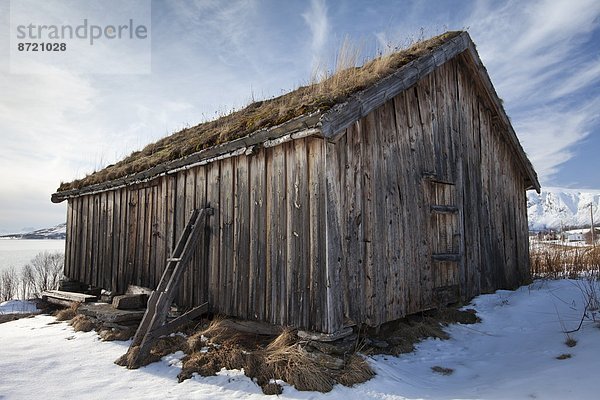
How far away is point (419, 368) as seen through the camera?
528cm

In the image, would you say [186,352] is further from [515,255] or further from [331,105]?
[515,255]

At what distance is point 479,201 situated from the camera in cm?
848


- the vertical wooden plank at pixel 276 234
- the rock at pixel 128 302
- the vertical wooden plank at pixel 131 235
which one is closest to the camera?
the vertical wooden plank at pixel 276 234

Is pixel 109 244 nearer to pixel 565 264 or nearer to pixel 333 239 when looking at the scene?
pixel 333 239

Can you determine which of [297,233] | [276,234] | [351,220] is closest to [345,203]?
[351,220]

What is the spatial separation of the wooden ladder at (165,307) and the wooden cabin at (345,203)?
23 centimetres

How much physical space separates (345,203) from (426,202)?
2321 mm

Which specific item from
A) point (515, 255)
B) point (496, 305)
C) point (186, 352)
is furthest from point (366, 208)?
point (515, 255)

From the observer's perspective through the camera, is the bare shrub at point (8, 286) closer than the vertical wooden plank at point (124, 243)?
No

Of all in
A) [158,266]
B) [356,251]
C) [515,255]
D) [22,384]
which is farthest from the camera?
[515,255]

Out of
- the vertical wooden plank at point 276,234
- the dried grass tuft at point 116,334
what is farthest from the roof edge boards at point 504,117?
the dried grass tuft at point 116,334

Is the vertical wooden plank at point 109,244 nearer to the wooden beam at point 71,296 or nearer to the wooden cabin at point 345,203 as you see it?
the wooden cabin at point 345,203

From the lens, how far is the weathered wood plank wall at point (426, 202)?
5430 mm

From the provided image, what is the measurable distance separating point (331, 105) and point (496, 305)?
5415 millimetres
